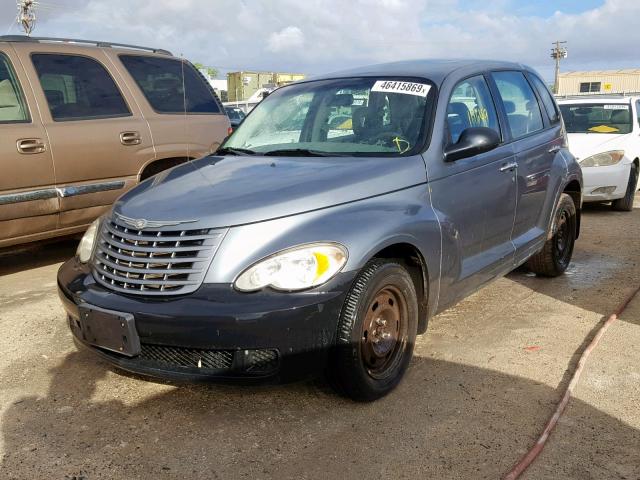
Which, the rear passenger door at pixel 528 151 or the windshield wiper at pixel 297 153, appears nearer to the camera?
the windshield wiper at pixel 297 153

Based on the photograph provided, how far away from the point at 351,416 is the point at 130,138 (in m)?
3.58

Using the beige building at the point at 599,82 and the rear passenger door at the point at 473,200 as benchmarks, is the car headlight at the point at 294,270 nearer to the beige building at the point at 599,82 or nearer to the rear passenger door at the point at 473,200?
the rear passenger door at the point at 473,200

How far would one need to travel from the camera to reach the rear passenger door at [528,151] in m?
4.39

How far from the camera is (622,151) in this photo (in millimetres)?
8391

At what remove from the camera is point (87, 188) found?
5.29 m

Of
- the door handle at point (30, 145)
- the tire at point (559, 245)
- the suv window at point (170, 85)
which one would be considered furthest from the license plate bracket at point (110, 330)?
the tire at point (559, 245)

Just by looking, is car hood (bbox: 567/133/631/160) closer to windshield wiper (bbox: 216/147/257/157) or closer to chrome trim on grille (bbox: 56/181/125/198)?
windshield wiper (bbox: 216/147/257/157)

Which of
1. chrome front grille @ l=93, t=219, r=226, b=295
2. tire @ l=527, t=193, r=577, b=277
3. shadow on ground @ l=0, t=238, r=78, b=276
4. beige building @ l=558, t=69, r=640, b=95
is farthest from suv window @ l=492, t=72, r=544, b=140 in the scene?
beige building @ l=558, t=69, r=640, b=95

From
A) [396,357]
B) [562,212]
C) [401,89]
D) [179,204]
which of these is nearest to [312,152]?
[401,89]

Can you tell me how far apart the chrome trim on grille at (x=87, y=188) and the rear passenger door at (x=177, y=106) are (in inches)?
20.9

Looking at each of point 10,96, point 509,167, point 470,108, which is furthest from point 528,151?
point 10,96

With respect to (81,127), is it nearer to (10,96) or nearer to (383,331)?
(10,96)

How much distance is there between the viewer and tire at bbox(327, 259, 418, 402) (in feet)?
9.37

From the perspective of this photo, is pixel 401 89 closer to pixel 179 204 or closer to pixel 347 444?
pixel 179 204
